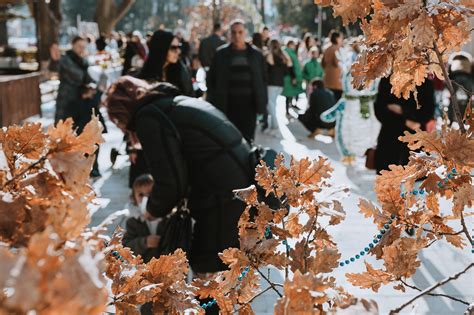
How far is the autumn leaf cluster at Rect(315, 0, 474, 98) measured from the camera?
4.82 feet

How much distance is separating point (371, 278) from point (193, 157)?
5.88 ft

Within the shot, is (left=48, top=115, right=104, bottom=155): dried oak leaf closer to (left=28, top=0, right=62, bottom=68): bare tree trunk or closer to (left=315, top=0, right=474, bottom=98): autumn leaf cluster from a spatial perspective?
(left=315, top=0, right=474, bottom=98): autumn leaf cluster

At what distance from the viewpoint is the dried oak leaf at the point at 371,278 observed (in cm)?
162

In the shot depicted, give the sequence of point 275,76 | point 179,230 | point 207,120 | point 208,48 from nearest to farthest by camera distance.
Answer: point 207,120 → point 179,230 → point 275,76 → point 208,48

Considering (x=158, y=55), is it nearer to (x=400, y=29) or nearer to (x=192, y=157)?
(x=192, y=157)

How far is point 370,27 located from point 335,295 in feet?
1.90

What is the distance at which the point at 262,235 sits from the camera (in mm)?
1609

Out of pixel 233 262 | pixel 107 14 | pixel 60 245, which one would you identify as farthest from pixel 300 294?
pixel 107 14

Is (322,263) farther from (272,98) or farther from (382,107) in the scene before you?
(272,98)

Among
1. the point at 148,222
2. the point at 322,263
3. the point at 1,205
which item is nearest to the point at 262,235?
the point at 322,263

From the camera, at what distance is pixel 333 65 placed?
40.6 feet

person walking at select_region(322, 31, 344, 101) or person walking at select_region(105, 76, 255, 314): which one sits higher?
person walking at select_region(105, 76, 255, 314)

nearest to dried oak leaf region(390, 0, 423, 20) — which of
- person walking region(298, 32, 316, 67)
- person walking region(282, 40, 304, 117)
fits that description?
person walking region(282, 40, 304, 117)

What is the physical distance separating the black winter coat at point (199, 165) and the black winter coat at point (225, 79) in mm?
4246
